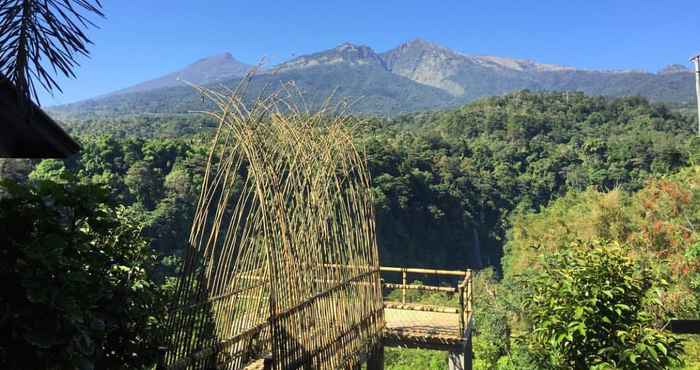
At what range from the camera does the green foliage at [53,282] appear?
144cm

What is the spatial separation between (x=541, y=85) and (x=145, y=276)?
196 metres

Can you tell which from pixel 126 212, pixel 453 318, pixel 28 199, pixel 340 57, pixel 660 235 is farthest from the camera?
pixel 340 57

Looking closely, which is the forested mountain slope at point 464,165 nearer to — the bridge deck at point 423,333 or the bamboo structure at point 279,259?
the bridge deck at point 423,333

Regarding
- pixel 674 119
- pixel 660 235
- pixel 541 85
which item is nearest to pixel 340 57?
pixel 541 85

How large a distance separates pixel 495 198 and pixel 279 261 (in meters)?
31.5

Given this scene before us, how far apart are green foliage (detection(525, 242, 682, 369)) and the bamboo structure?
4.62 feet

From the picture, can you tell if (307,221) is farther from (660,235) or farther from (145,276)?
(660,235)

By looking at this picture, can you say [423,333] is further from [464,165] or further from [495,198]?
[464,165]

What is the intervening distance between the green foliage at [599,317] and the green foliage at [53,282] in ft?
7.75

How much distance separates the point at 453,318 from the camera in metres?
6.10

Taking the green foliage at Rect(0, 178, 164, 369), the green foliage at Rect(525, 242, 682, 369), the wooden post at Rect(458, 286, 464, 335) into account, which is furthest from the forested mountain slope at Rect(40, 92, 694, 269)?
the green foliage at Rect(0, 178, 164, 369)

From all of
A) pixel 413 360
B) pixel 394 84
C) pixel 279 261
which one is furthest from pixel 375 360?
pixel 394 84

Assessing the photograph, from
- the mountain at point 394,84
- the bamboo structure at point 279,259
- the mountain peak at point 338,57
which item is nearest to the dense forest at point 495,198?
the bamboo structure at point 279,259

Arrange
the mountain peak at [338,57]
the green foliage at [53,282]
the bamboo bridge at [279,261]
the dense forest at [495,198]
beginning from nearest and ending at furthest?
the green foliage at [53,282] < the dense forest at [495,198] < the bamboo bridge at [279,261] < the mountain peak at [338,57]
